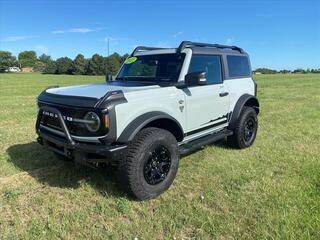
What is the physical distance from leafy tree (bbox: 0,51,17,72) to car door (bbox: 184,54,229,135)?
10509 cm

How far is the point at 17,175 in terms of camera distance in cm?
502

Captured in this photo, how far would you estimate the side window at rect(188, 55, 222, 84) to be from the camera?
206 inches

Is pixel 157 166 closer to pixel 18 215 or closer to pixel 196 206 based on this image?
pixel 196 206

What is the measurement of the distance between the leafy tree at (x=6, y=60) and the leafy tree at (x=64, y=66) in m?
21.7

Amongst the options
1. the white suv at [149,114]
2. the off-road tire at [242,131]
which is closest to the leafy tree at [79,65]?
the off-road tire at [242,131]

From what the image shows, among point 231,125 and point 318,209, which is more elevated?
point 231,125

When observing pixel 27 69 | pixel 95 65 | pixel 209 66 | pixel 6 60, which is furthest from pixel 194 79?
pixel 27 69

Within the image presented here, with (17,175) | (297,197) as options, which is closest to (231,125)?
(297,197)

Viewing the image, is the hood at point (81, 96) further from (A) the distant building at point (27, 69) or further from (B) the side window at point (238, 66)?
(A) the distant building at point (27, 69)

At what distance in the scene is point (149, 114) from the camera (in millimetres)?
4188

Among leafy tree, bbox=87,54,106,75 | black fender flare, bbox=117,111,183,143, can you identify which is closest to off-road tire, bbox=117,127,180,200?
black fender flare, bbox=117,111,183,143

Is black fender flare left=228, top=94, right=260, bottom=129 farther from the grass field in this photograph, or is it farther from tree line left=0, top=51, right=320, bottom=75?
tree line left=0, top=51, right=320, bottom=75

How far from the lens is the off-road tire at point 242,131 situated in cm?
619

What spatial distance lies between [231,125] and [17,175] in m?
3.74
